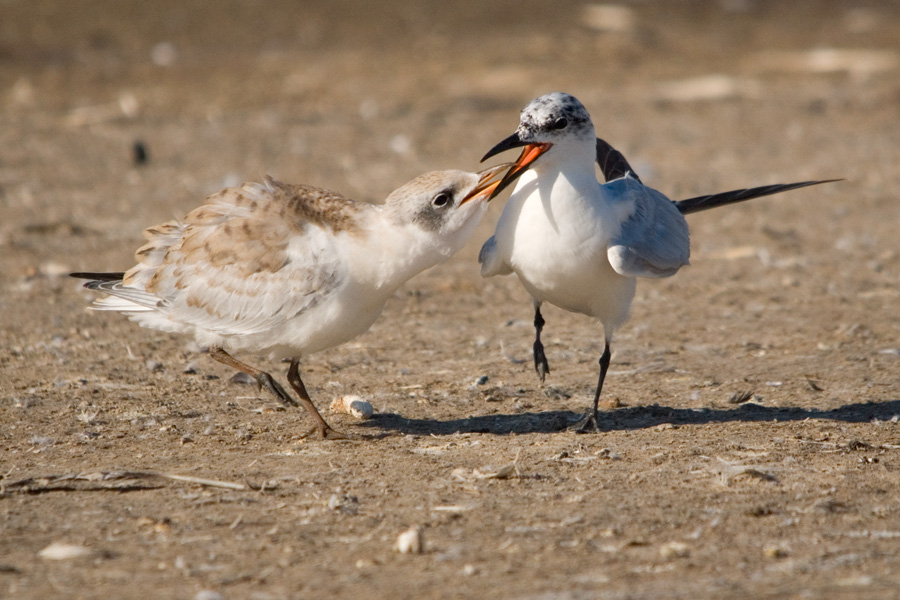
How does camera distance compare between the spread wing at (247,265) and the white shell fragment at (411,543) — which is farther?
the spread wing at (247,265)

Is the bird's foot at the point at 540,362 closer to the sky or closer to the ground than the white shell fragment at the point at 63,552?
closer to the sky

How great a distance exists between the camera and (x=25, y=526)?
154 inches

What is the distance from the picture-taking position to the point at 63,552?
3648mm

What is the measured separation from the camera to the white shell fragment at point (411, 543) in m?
3.70

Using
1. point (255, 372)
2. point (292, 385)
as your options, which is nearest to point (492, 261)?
point (292, 385)

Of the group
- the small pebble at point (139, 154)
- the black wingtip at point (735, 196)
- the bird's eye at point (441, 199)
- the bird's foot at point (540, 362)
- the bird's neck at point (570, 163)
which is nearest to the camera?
the bird's eye at point (441, 199)

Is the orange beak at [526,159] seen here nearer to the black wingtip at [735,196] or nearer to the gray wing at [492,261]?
the gray wing at [492,261]

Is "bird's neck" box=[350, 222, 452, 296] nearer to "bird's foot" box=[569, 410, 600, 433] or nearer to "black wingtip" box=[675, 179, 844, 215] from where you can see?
"bird's foot" box=[569, 410, 600, 433]

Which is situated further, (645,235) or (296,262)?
(645,235)

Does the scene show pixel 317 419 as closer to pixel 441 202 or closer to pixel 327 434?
pixel 327 434

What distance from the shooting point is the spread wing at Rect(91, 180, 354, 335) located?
4770 mm

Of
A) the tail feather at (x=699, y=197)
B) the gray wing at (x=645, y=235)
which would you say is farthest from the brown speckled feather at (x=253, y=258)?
the tail feather at (x=699, y=197)

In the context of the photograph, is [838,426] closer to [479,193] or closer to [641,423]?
[641,423]

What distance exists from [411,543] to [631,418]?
2.01 m
